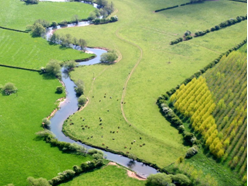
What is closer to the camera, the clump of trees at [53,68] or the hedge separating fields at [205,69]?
the hedge separating fields at [205,69]

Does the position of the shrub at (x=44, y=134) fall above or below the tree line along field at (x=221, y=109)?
below

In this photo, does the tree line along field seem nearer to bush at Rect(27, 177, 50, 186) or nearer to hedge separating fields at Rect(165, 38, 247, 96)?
hedge separating fields at Rect(165, 38, 247, 96)

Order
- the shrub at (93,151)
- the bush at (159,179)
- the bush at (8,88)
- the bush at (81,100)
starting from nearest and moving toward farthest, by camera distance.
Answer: the bush at (159,179) < the shrub at (93,151) < the bush at (81,100) < the bush at (8,88)

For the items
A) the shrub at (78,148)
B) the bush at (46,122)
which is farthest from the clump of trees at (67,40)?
the shrub at (78,148)

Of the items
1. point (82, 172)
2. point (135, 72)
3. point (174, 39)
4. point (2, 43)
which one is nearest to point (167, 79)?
point (135, 72)

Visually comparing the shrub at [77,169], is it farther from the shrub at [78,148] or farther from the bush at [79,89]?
the bush at [79,89]

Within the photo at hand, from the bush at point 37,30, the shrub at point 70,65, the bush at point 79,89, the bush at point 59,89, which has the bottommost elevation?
the bush at point 59,89
